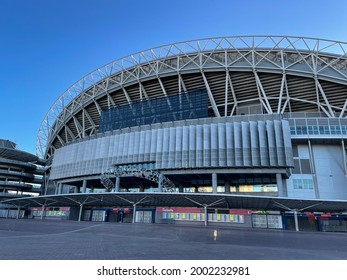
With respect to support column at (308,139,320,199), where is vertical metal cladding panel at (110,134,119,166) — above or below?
above

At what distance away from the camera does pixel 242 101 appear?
56719mm

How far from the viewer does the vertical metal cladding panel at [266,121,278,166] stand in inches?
1677

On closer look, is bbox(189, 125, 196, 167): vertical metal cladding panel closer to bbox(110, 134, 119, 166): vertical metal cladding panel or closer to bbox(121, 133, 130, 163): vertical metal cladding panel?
bbox(121, 133, 130, 163): vertical metal cladding panel

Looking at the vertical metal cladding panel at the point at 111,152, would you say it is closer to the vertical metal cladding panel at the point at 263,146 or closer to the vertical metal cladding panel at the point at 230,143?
the vertical metal cladding panel at the point at 230,143

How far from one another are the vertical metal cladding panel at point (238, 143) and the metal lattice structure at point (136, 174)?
1470cm

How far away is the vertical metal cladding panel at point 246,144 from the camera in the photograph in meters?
43.8

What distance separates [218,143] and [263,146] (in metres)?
8.13

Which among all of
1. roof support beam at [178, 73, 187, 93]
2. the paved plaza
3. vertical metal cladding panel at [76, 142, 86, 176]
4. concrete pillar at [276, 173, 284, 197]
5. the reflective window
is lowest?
the paved plaza

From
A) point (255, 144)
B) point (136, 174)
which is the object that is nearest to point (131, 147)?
point (136, 174)

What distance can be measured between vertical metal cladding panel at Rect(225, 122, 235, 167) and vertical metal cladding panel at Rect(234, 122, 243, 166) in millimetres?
576

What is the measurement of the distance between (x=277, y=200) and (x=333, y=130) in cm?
2091

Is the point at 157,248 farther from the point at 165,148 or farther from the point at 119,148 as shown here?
the point at 119,148

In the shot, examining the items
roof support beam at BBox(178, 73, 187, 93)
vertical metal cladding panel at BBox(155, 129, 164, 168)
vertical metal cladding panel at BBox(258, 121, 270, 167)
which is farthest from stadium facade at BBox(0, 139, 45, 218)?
vertical metal cladding panel at BBox(258, 121, 270, 167)

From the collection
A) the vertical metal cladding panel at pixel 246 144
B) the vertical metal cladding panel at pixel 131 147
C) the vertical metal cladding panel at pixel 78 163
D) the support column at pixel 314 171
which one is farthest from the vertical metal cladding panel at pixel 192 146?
the vertical metal cladding panel at pixel 78 163
